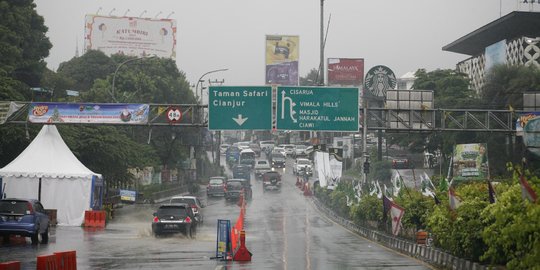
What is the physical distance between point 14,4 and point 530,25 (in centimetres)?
4582

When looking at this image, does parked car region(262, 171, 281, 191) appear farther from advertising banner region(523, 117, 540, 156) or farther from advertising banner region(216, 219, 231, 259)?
advertising banner region(523, 117, 540, 156)

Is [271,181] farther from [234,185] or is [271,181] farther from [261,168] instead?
[261,168]

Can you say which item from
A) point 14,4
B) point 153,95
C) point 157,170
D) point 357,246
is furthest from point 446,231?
point 153,95

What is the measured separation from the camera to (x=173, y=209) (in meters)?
33.3

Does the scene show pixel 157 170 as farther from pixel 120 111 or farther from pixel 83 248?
pixel 83 248

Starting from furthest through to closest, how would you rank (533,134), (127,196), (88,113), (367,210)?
(127,196) → (88,113) → (367,210) → (533,134)

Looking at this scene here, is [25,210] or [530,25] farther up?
[530,25]

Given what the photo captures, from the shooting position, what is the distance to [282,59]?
130m

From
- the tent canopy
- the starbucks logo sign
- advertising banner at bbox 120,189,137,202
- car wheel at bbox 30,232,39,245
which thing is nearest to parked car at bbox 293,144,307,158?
the starbucks logo sign

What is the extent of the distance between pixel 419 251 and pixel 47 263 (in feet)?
44.5

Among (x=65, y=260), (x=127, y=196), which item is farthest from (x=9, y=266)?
(x=127, y=196)

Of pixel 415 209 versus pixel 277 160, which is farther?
pixel 277 160

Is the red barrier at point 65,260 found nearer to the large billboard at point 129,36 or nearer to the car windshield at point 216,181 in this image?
the car windshield at point 216,181

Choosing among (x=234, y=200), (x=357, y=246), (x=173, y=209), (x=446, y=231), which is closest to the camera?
(x=446, y=231)
